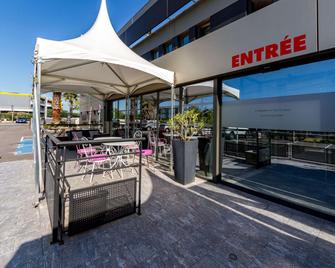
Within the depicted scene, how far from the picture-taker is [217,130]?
4004 mm

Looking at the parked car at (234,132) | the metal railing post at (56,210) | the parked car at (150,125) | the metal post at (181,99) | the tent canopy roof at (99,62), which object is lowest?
the metal railing post at (56,210)

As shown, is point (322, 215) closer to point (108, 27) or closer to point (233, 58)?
point (233, 58)

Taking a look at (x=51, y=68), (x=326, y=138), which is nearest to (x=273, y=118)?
(x=326, y=138)

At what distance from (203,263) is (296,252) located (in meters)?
1.04

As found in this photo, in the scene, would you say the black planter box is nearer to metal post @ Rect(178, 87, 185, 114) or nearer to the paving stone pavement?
the paving stone pavement

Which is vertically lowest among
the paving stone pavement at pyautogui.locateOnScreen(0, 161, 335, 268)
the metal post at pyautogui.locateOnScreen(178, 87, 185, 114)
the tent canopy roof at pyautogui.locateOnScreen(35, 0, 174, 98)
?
the paving stone pavement at pyautogui.locateOnScreen(0, 161, 335, 268)

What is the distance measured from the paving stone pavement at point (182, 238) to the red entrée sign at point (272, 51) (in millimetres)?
2499

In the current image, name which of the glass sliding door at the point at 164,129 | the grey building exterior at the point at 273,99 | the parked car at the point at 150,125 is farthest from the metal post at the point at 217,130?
the parked car at the point at 150,125

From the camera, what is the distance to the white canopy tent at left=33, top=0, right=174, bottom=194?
9.28 ft

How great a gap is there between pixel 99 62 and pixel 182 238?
182 inches

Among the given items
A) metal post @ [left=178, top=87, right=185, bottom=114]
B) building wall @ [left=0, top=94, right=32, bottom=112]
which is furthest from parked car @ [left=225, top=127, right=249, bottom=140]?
building wall @ [left=0, top=94, right=32, bottom=112]

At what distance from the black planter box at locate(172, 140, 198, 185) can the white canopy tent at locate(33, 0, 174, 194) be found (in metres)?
1.75

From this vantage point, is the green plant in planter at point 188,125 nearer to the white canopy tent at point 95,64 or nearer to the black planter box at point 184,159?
the black planter box at point 184,159

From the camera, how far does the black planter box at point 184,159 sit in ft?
12.5
